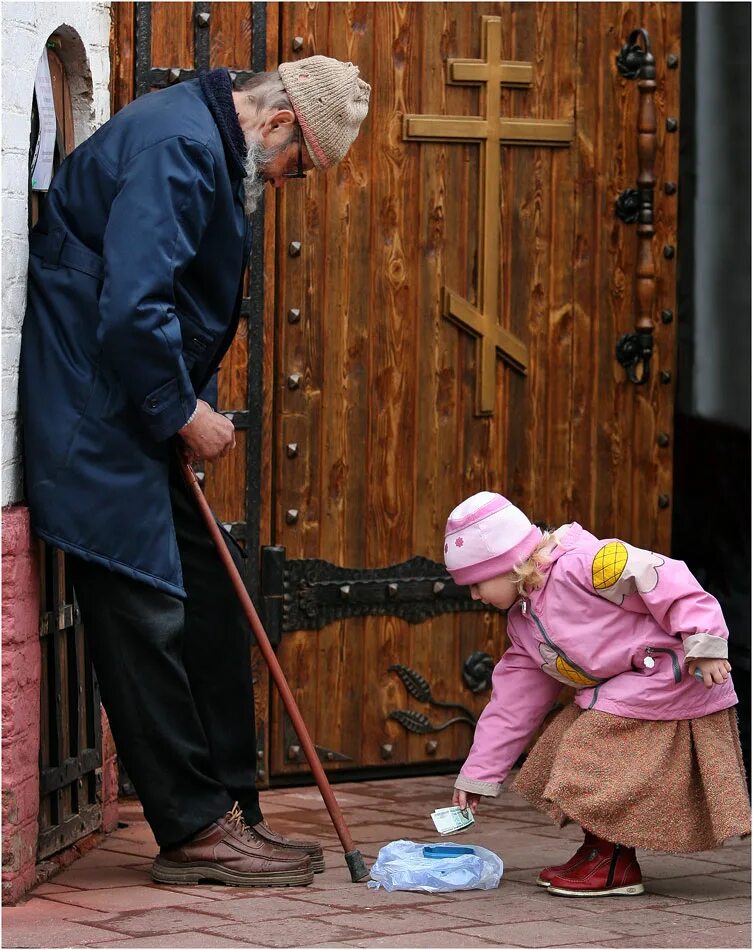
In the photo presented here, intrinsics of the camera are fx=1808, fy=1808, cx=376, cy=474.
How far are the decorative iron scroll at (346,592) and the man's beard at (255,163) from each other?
1453 millimetres

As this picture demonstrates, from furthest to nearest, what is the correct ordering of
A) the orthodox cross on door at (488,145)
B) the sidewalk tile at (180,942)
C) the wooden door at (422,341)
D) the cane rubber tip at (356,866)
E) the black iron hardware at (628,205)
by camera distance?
the black iron hardware at (628,205) → the orthodox cross on door at (488,145) → the wooden door at (422,341) → the cane rubber tip at (356,866) → the sidewalk tile at (180,942)

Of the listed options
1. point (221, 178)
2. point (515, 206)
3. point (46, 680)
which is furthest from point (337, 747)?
point (221, 178)

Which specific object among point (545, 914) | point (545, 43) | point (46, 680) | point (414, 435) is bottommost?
point (545, 914)

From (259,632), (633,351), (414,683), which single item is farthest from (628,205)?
(259,632)

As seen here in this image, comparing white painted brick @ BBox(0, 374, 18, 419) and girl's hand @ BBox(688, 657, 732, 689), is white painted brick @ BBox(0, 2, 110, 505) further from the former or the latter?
girl's hand @ BBox(688, 657, 732, 689)

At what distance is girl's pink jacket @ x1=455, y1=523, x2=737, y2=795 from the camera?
389cm

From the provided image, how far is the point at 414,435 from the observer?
17.9ft

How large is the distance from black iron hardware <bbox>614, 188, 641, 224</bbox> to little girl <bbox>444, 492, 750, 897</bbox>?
190cm

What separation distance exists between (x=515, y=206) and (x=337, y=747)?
1.74 metres

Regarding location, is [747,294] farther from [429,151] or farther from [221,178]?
[221,178]

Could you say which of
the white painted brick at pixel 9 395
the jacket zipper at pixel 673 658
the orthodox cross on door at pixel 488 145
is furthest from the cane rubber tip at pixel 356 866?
the orthodox cross on door at pixel 488 145

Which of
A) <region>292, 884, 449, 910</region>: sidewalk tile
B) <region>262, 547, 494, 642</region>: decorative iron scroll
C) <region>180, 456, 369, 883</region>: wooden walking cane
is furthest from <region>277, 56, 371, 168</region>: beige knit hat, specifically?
<region>292, 884, 449, 910</region>: sidewalk tile

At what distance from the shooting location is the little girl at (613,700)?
3.92 m

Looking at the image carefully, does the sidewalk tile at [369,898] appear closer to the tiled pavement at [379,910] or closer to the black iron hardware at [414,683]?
the tiled pavement at [379,910]
